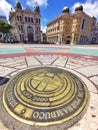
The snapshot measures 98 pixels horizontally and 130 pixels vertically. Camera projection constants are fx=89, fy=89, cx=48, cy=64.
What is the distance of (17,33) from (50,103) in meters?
49.7

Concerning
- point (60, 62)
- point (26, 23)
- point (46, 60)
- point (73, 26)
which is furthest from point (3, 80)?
point (26, 23)

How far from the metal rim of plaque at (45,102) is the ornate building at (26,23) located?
1867 inches

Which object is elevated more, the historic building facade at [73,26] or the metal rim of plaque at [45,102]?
the historic building facade at [73,26]

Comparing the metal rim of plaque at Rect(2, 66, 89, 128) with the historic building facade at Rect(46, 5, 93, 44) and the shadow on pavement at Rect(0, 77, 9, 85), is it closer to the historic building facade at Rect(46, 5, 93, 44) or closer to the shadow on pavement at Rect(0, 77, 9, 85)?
the shadow on pavement at Rect(0, 77, 9, 85)

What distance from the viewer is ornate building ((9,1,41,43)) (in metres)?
44.5

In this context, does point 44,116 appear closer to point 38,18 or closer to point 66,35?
point 66,35

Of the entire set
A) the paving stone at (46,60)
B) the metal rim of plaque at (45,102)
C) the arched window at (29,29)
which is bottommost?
the metal rim of plaque at (45,102)

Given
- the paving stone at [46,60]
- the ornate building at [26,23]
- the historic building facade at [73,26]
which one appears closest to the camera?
the paving stone at [46,60]

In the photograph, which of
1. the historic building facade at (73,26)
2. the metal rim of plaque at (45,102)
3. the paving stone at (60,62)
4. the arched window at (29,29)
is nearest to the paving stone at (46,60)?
the paving stone at (60,62)

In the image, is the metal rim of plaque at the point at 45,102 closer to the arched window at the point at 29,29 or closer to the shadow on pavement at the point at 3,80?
the shadow on pavement at the point at 3,80

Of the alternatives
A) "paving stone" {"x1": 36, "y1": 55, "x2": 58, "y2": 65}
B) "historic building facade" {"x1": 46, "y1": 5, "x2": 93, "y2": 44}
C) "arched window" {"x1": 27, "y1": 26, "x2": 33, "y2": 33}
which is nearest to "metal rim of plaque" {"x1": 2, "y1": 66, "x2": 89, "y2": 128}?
"paving stone" {"x1": 36, "y1": 55, "x2": 58, "y2": 65}

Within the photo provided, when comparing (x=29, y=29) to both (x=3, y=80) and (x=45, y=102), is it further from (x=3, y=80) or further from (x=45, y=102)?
(x=45, y=102)

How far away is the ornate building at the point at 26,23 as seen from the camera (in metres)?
44.5

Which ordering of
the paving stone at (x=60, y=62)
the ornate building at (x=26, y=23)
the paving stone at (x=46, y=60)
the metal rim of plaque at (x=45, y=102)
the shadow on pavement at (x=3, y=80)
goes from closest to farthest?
the metal rim of plaque at (x=45, y=102)
the shadow on pavement at (x=3, y=80)
the paving stone at (x=60, y=62)
the paving stone at (x=46, y=60)
the ornate building at (x=26, y=23)
